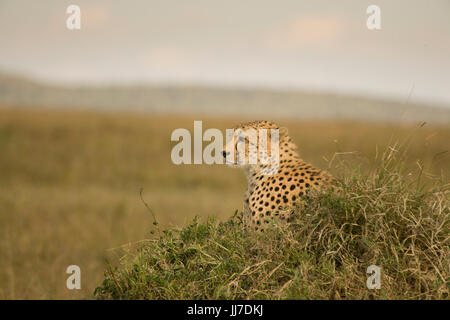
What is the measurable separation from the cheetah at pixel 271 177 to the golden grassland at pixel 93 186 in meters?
0.24

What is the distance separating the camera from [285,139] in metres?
4.55

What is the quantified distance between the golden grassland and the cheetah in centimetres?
24

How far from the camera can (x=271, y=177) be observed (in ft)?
14.6

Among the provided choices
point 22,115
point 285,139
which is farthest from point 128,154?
point 285,139

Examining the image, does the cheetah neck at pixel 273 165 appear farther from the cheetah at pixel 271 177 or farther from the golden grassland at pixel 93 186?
the golden grassland at pixel 93 186

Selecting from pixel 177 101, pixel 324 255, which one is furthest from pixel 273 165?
pixel 177 101

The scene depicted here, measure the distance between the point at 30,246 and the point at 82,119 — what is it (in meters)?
22.0

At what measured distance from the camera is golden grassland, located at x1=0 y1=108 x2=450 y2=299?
38.8ft

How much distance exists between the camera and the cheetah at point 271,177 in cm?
411

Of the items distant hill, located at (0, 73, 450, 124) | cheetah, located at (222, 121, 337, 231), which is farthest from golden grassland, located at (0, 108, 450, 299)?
distant hill, located at (0, 73, 450, 124)

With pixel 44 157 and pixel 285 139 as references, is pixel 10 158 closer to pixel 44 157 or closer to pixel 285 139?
pixel 44 157

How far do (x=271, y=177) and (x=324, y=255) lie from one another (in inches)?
38.9

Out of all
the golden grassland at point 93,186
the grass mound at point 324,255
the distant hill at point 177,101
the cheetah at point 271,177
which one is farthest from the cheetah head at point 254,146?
the distant hill at point 177,101

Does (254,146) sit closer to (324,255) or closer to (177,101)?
(324,255)
